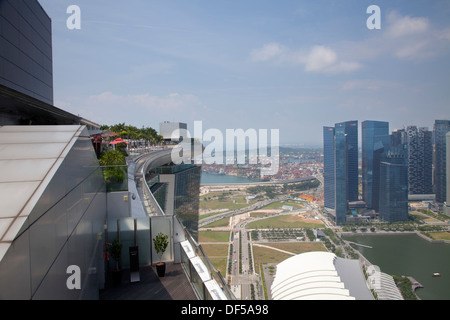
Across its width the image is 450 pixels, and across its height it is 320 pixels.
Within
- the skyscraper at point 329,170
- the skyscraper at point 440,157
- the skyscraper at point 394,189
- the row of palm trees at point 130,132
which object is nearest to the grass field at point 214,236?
the row of palm trees at point 130,132

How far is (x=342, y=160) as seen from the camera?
60625 millimetres

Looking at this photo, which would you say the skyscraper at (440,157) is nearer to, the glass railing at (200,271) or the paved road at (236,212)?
the paved road at (236,212)

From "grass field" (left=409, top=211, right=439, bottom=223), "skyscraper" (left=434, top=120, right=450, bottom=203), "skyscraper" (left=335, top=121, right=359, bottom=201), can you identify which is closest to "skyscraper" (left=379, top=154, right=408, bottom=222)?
"grass field" (left=409, top=211, right=439, bottom=223)

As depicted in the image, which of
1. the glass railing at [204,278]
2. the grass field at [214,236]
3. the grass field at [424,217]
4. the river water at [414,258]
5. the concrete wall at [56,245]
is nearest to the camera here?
the concrete wall at [56,245]

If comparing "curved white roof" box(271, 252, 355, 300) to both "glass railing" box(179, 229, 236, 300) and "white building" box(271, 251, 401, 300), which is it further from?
"glass railing" box(179, 229, 236, 300)

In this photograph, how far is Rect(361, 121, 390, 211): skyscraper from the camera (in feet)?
185

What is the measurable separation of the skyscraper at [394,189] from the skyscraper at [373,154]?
1.75 metres

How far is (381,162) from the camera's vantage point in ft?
187

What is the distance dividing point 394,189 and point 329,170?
12.8 metres

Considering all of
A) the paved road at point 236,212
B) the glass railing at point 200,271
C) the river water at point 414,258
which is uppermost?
the glass railing at point 200,271

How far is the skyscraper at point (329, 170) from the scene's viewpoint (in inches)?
2233
